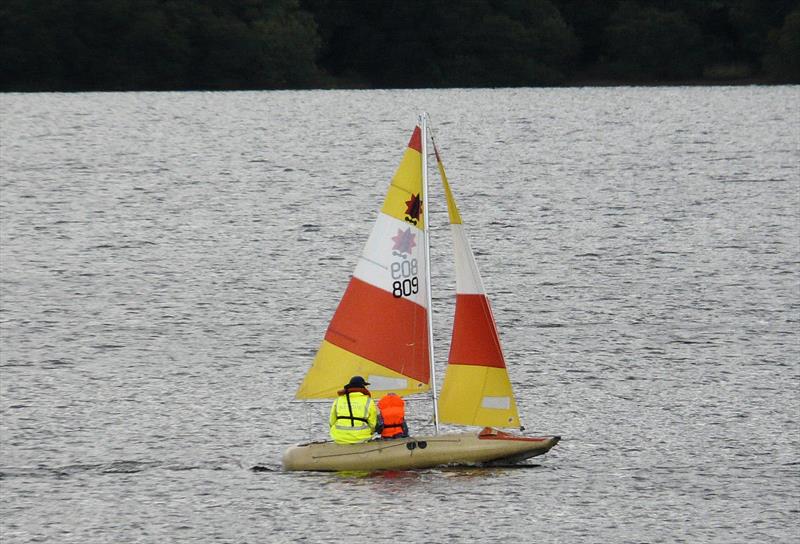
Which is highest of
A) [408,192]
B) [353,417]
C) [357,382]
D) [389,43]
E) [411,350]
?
[389,43]

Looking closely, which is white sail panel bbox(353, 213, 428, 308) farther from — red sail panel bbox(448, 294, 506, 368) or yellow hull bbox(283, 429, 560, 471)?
yellow hull bbox(283, 429, 560, 471)

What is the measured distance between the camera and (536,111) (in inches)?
7790

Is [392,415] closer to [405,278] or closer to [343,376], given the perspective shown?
[343,376]

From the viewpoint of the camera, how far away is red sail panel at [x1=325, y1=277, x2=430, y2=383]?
31.1 m

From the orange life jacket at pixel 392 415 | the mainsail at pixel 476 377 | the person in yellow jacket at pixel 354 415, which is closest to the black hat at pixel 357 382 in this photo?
the person in yellow jacket at pixel 354 415

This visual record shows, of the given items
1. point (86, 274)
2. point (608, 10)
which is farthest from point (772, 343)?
point (608, 10)

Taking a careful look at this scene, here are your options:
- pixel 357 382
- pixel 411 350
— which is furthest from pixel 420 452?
pixel 411 350

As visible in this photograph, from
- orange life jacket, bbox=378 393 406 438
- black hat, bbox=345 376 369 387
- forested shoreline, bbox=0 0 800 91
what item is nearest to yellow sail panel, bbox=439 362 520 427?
orange life jacket, bbox=378 393 406 438

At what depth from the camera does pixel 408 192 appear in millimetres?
30188

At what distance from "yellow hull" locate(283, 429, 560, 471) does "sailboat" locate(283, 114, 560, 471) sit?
0.03m

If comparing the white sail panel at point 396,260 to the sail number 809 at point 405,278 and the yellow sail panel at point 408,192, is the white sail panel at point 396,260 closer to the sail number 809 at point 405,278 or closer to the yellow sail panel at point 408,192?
the sail number 809 at point 405,278

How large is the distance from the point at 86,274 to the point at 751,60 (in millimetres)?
127534

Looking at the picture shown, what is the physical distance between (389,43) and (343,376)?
147 m

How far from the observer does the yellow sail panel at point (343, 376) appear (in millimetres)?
30938
